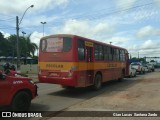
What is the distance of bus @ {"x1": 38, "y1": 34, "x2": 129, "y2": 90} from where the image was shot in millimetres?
12898

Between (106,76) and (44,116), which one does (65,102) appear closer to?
(44,116)

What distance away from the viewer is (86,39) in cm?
1412

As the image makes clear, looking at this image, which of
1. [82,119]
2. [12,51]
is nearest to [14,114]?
[82,119]

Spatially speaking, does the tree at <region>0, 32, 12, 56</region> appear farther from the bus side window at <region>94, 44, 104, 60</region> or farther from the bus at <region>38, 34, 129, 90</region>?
the bus at <region>38, 34, 129, 90</region>

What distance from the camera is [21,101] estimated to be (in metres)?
8.45

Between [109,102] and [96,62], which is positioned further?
[96,62]

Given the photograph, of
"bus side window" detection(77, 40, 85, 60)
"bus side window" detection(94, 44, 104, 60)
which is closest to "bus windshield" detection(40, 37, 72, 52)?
"bus side window" detection(77, 40, 85, 60)

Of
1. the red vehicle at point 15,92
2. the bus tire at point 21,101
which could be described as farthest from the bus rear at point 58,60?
the bus tire at point 21,101

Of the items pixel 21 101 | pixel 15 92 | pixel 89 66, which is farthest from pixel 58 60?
pixel 15 92

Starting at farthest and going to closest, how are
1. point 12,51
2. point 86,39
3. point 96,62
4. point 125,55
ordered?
point 12,51 → point 125,55 → point 96,62 → point 86,39

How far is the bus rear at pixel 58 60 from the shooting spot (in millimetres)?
12852

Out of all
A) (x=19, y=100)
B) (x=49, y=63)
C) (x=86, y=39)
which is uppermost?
(x=86, y=39)

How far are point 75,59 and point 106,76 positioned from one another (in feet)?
16.1

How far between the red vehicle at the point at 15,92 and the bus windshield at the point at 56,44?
453 centimetres
